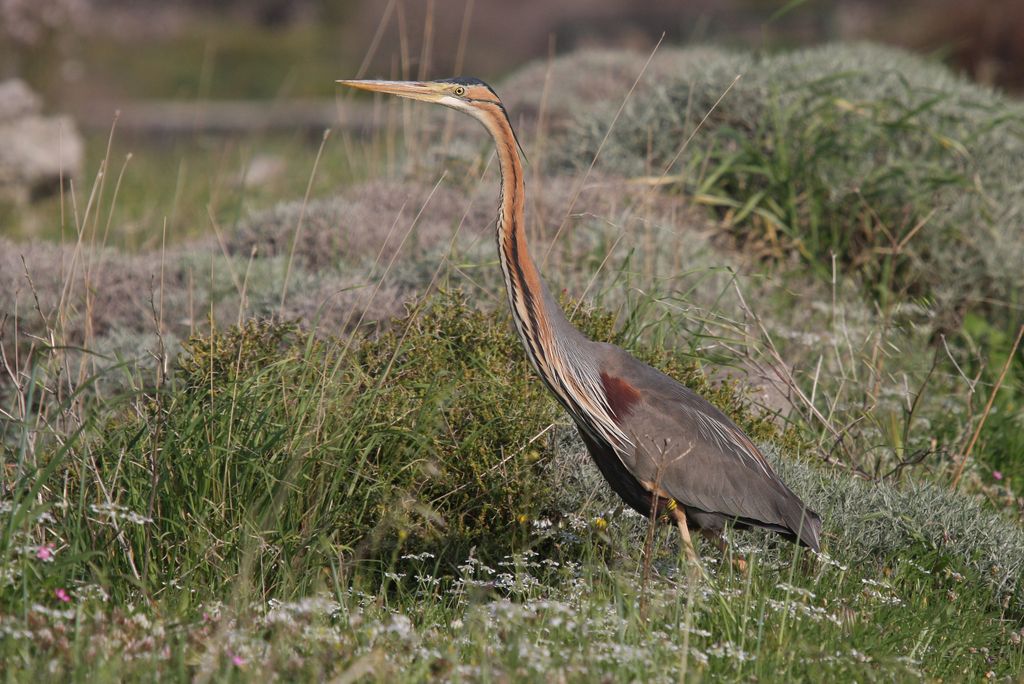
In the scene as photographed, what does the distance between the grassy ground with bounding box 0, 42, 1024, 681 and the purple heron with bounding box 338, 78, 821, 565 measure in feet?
0.60

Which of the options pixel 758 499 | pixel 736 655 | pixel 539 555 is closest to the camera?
pixel 736 655

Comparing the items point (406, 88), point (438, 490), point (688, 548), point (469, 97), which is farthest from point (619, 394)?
point (406, 88)

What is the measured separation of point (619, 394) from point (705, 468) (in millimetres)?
379

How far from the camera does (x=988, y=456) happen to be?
5.32 m

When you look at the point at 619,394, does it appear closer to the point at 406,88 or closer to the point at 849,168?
the point at 406,88

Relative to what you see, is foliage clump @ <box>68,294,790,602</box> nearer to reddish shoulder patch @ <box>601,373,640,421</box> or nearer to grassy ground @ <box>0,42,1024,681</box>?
grassy ground @ <box>0,42,1024,681</box>

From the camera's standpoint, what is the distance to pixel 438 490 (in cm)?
418

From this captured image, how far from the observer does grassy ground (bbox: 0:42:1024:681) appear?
307 centimetres

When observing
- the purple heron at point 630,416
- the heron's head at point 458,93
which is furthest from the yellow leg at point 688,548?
the heron's head at point 458,93

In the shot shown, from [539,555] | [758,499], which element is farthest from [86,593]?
[758,499]

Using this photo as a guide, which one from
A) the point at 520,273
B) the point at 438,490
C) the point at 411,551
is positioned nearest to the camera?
the point at 520,273

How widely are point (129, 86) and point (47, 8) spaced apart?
41.8 feet

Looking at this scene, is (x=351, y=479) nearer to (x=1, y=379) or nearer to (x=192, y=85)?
(x=1, y=379)

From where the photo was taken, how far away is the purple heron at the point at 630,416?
3689mm
